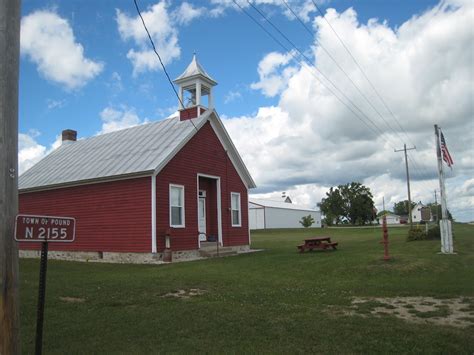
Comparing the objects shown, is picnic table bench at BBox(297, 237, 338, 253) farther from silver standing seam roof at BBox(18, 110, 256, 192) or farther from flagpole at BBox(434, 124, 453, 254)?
silver standing seam roof at BBox(18, 110, 256, 192)

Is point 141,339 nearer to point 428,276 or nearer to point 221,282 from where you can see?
point 221,282

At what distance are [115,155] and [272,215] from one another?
52926 mm

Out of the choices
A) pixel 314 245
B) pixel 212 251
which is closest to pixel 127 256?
pixel 212 251

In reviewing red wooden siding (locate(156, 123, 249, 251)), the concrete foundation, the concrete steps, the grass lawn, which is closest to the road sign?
the grass lawn

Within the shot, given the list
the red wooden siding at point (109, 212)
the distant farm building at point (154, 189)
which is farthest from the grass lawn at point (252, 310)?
the distant farm building at point (154, 189)

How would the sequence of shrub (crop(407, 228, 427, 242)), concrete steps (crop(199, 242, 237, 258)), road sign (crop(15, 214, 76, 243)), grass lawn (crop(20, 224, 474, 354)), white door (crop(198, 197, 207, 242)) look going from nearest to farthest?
road sign (crop(15, 214, 76, 243))
grass lawn (crop(20, 224, 474, 354))
concrete steps (crop(199, 242, 237, 258))
white door (crop(198, 197, 207, 242))
shrub (crop(407, 228, 427, 242))

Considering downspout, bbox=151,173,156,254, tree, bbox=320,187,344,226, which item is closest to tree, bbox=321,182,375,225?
tree, bbox=320,187,344,226

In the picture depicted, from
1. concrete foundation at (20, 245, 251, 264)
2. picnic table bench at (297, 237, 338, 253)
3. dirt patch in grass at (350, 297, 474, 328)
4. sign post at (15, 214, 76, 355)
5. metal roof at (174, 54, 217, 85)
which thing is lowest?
dirt patch in grass at (350, 297, 474, 328)

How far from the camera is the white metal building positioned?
7019 cm

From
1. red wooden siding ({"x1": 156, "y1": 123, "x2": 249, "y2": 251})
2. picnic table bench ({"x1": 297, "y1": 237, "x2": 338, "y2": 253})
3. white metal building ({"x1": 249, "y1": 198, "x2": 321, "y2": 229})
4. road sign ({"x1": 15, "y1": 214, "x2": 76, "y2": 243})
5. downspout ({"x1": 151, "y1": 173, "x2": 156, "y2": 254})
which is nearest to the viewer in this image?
road sign ({"x1": 15, "y1": 214, "x2": 76, "y2": 243})

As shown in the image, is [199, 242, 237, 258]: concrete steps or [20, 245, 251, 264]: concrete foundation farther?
[199, 242, 237, 258]: concrete steps

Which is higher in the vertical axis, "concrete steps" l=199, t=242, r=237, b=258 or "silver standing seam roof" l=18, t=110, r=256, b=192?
"silver standing seam roof" l=18, t=110, r=256, b=192

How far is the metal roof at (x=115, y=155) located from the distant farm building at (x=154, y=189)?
0.07 meters

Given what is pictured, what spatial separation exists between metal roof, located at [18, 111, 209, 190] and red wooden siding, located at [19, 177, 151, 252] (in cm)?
53
